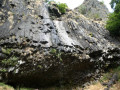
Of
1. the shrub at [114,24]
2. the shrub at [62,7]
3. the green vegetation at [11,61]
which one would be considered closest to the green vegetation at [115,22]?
the shrub at [114,24]

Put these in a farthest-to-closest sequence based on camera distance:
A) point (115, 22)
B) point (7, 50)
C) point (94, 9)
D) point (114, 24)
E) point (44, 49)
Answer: point (94, 9) → point (114, 24) → point (115, 22) → point (44, 49) → point (7, 50)

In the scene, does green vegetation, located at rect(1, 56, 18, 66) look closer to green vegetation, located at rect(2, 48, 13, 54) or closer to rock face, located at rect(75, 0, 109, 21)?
green vegetation, located at rect(2, 48, 13, 54)

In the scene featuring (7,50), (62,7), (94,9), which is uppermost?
(94,9)

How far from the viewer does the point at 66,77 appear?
9094mm

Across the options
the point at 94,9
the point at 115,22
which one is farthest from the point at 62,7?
the point at 94,9

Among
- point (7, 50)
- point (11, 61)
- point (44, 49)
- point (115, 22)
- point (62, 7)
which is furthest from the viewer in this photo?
point (62, 7)

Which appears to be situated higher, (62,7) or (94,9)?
(94,9)

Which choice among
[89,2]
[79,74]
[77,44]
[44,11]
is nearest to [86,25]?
[77,44]

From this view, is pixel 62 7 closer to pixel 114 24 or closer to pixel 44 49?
pixel 114 24

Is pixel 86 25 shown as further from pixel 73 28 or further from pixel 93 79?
pixel 93 79

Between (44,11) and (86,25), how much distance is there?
5.18 m

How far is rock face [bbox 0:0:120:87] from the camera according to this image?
7164 mm

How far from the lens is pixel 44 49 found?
7.99 m

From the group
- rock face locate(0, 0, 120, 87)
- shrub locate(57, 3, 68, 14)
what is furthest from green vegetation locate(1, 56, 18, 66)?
shrub locate(57, 3, 68, 14)
